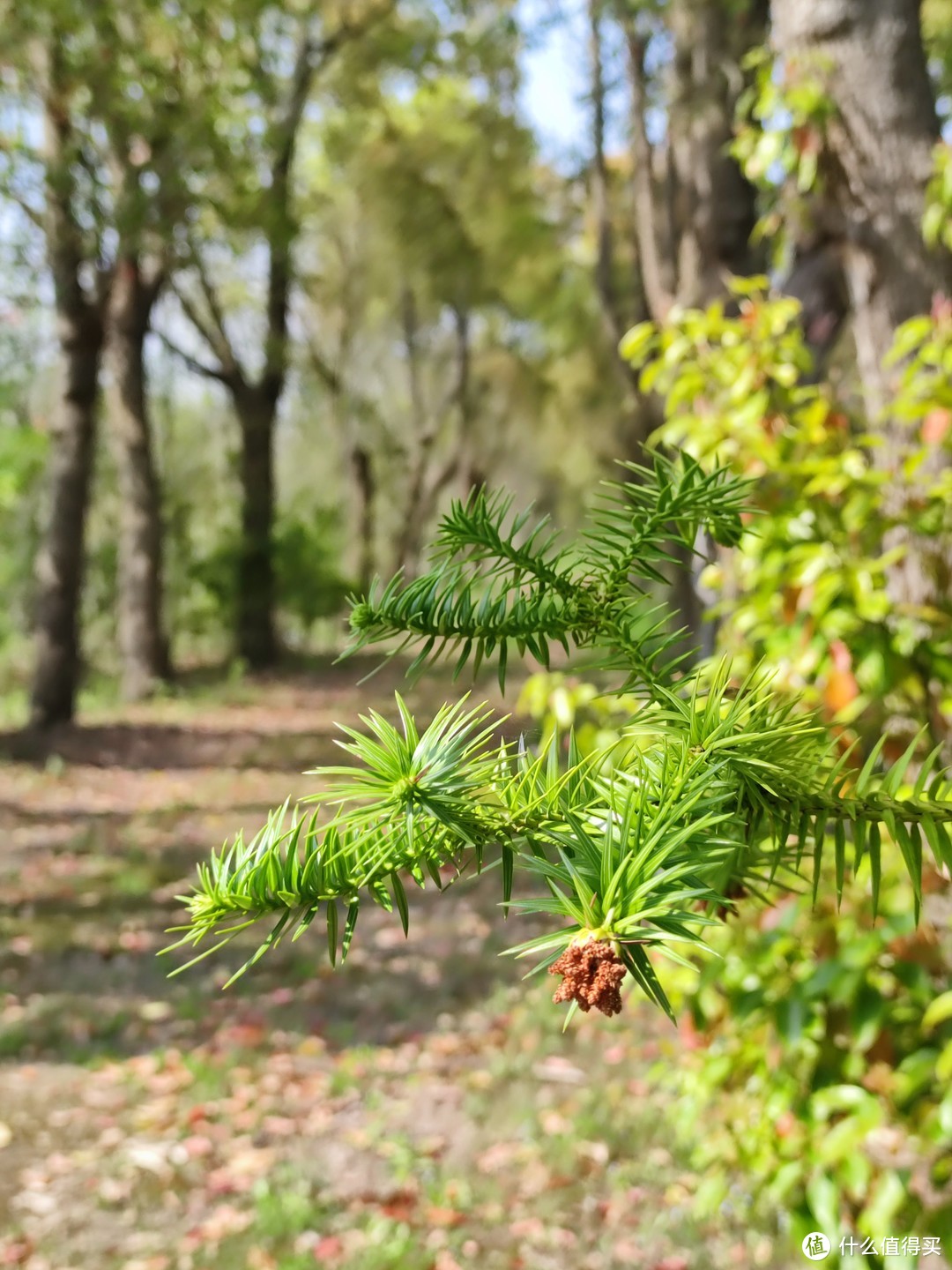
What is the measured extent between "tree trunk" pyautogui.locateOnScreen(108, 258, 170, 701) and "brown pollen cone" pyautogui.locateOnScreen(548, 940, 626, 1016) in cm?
1300

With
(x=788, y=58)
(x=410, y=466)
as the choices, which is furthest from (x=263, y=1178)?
(x=410, y=466)

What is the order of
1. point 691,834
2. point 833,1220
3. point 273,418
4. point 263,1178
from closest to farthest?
point 691,834
point 833,1220
point 263,1178
point 273,418

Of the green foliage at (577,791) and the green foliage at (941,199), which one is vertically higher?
the green foliage at (941,199)

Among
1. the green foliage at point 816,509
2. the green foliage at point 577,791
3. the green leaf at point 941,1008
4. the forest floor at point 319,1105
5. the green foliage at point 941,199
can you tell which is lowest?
the forest floor at point 319,1105

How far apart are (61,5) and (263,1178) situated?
916 cm

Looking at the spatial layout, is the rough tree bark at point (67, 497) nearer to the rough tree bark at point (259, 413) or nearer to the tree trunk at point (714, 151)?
the rough tree bark at point (259, 413)

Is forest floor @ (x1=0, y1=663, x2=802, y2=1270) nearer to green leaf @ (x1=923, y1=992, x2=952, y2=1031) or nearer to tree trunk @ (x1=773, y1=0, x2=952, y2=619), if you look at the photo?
green leaf @ (x1=923, y1=992, x2=952, y2=1031)

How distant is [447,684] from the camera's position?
7984 millimetres

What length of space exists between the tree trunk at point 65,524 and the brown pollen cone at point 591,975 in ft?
37.6

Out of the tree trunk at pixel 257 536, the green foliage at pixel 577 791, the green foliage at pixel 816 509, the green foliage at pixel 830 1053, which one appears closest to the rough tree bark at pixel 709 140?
the green foliage at pixel 816 509

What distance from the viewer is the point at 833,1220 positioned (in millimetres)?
1655

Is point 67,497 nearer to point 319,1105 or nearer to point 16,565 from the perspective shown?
point 16,565

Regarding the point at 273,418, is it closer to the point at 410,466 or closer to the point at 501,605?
the point at 410,466

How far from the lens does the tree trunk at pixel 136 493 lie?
488 inches
